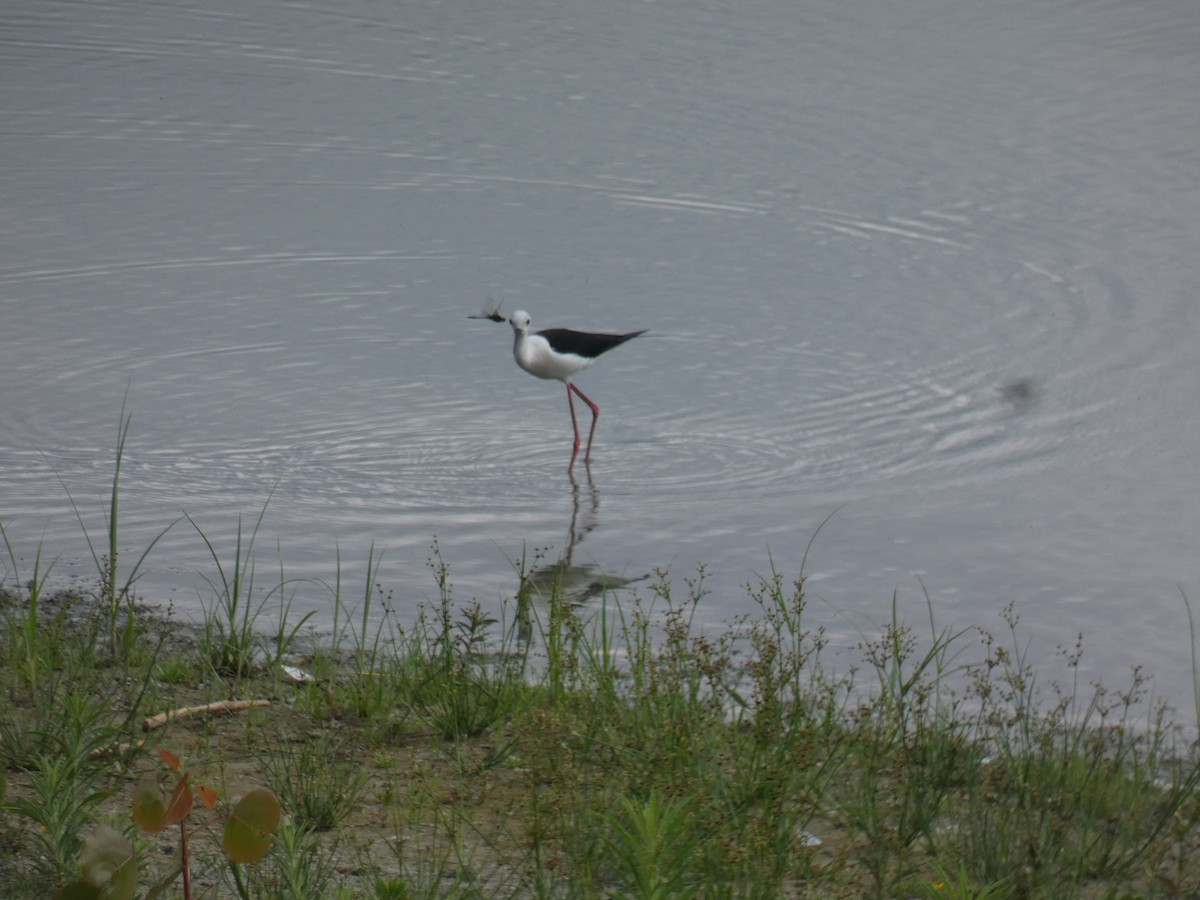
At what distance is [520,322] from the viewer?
8.65 meters

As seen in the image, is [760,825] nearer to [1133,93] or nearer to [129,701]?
[129,701]

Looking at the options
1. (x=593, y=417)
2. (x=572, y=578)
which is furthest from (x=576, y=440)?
(x=572, y=578)

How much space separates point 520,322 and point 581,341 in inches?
13.5

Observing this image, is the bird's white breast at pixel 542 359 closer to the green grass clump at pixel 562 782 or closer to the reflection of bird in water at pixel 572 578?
the reflection of bird in water at pixel 572 578

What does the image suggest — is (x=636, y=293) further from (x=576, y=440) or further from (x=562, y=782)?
(x=562, y=782)

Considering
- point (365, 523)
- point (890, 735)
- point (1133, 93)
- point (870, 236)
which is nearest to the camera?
point (890, 735)

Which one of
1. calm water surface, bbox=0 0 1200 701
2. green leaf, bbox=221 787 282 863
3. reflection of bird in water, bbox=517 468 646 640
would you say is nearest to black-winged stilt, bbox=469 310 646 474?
calm water surface, bbox=0 0 1200 701

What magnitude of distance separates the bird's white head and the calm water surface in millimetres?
429

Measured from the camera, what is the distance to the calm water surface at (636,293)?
687 cm

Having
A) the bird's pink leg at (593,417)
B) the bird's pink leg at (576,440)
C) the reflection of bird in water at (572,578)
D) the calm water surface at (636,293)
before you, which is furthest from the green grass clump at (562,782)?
the bird's pink leg at (593,417)

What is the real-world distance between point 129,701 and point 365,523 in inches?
111

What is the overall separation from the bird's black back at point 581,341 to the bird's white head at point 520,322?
3.2 inches

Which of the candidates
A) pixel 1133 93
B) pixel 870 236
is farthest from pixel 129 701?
pixel 1133 93

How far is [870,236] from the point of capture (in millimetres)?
11383
